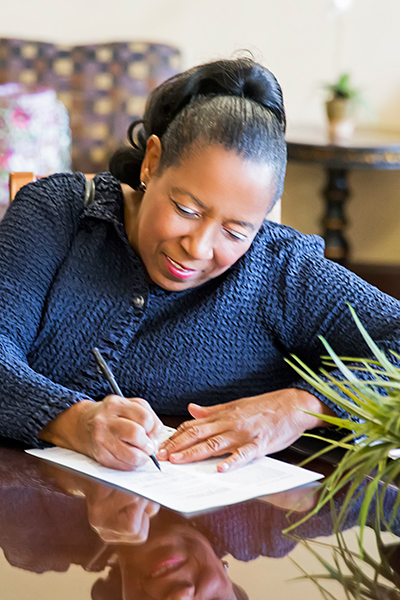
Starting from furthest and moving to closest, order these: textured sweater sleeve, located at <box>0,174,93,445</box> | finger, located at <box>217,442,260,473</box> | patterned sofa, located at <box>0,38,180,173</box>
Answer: patterned sofa, located at <box>0,38,180,173</box> < textured sweater sleeve, located at <box>0,174,93,445</box> < finger, located at <box>217,442,260,473</box>

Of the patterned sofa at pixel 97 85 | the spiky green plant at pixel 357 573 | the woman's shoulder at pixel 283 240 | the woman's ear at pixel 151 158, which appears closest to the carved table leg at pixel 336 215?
the patterned sofa at pixel 97 85

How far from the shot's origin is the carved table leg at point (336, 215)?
11.2 feet

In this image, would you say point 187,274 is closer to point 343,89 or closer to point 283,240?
point 283,240

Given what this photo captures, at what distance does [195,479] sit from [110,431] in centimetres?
11

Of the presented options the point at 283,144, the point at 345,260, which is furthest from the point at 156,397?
the point at 345,260

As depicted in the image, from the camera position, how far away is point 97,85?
293cm

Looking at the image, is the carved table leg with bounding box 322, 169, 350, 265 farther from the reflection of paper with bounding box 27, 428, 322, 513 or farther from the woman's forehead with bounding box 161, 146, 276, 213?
the reflection of paper with bounding box 27, 428, 322, 513

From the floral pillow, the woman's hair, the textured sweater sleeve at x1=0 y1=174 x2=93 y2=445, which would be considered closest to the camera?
the textured sweater sleeve at x1=0 y1=174 x2=93 y2=445

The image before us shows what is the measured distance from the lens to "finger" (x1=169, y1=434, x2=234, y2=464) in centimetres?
91

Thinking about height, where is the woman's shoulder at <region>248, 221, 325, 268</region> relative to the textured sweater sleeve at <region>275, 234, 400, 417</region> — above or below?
above

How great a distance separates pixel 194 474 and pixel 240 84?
0.60 meters

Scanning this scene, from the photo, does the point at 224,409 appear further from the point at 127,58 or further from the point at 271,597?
the point at 127,58

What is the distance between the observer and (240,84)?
116cm

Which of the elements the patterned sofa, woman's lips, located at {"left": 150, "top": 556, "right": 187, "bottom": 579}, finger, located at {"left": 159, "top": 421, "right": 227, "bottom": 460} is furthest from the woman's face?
the patterned sofa
